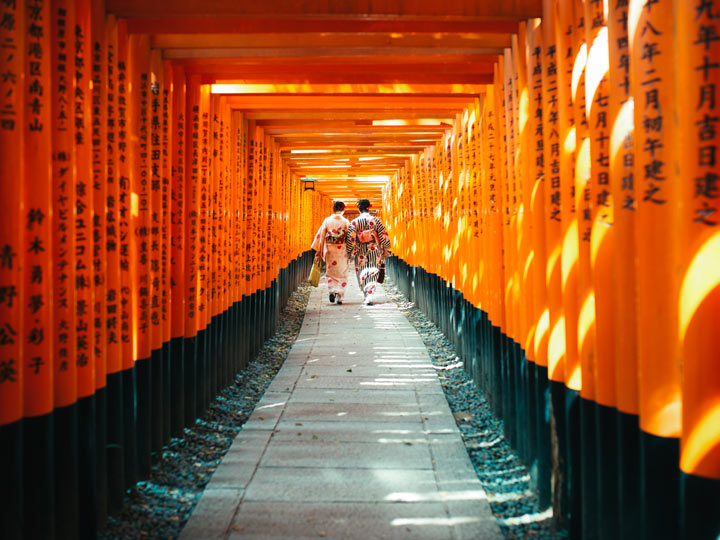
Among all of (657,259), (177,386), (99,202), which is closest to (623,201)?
(657,259)

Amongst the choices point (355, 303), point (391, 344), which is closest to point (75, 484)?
point (391, 344)

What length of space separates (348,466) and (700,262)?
263 centimetres

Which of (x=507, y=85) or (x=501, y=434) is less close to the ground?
(x=507, y=85)

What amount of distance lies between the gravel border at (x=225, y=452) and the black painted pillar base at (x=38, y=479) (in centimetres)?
57

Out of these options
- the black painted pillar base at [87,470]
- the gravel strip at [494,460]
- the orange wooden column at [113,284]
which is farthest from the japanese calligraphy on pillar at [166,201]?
the gravel strip at [494,460]

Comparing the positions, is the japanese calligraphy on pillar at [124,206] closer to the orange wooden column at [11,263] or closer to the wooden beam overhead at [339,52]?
the wooden beam overhead at [339,52]

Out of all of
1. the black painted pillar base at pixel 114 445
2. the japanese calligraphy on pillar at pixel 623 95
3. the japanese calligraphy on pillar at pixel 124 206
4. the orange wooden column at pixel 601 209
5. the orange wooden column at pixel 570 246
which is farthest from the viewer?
the japanese calligraphy on pillar at pixel 124 206

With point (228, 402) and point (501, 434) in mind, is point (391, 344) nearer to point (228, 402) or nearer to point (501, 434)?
point (228, 402)

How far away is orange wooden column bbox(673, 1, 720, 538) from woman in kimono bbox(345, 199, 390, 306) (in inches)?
368

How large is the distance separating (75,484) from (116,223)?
132cm

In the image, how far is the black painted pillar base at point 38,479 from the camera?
2270 mm

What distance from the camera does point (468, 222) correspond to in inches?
227

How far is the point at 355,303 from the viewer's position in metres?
11.7

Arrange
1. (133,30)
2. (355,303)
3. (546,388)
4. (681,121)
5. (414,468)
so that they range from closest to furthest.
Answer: (681,121), (546,388), (133,30), (414,468), (355,303)
